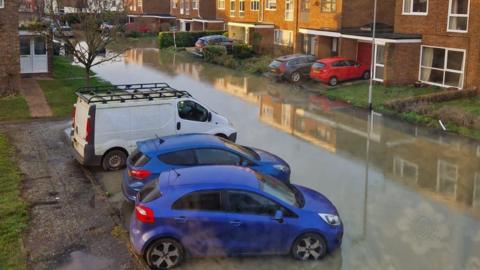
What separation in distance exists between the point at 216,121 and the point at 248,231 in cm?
689

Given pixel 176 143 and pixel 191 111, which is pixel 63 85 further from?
pixel 176 143

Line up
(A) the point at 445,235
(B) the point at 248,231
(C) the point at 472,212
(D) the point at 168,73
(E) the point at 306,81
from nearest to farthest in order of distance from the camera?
(B) the point at 248,231
(A) the point at 445,235
(C) the point at 472,212
(E) the point at 306,81
(D) the point at 168,73

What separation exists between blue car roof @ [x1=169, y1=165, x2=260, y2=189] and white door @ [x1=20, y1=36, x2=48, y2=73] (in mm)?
22995

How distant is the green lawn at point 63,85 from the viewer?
2212cm

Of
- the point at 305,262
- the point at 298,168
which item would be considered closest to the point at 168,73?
the point at 298,168

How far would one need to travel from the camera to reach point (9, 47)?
2477 centimetres

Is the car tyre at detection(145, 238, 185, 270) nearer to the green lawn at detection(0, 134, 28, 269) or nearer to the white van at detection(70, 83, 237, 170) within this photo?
the green lawn at detection(0, 134, 28, 269)

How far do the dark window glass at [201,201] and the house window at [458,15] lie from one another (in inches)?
739

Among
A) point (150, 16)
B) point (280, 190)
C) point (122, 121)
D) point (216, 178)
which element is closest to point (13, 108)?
point (122, 121)

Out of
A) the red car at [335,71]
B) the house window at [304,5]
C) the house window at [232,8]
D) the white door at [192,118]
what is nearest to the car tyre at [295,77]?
the red car at [335,71]

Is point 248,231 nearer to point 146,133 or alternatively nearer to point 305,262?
point 305,262

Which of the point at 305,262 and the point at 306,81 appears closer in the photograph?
the point at 305,262

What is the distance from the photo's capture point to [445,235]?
1005cm

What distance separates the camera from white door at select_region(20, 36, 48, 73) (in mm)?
29609
